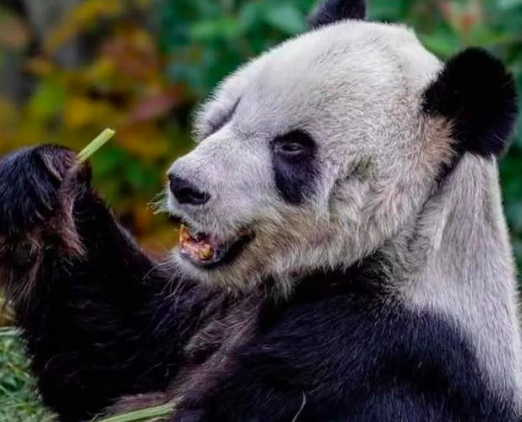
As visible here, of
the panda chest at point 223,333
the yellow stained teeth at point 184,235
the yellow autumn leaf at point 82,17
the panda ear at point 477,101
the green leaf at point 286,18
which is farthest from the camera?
the yellow autumn leaf at point 82,17

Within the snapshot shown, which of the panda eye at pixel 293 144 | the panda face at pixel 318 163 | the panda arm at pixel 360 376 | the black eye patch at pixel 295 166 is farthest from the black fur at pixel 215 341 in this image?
the panda eye at pixel 293 144

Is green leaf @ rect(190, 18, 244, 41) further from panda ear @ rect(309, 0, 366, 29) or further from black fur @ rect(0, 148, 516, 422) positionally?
panda ear @ rect(309, 0, 366, 29)

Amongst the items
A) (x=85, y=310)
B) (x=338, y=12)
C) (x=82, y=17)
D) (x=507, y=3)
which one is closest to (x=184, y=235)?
(x=85, y=310)

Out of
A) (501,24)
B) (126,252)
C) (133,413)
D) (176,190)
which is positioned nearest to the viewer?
(176,190)

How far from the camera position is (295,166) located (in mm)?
4711

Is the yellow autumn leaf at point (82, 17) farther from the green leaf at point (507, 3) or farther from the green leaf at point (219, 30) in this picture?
the green leaf at point (507, 3)

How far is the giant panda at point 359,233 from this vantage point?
467 cm

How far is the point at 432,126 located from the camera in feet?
15.6

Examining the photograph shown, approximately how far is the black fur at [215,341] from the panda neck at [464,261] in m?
0.06

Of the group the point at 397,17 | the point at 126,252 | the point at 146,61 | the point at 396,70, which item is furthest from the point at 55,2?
the point at 396,70

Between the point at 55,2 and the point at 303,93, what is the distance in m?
7.28

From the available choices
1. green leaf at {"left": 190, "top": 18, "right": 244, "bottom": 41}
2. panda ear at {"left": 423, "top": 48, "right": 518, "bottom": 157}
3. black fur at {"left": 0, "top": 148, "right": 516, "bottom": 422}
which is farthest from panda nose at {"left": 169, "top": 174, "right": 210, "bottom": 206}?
green leaf at {"left": 190, "top": 18, "right": 244, "bottom": 41}

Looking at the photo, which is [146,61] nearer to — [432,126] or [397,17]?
[397,17]

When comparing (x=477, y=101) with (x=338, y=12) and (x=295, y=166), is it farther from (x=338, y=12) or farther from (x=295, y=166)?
(x=338, y=12)
